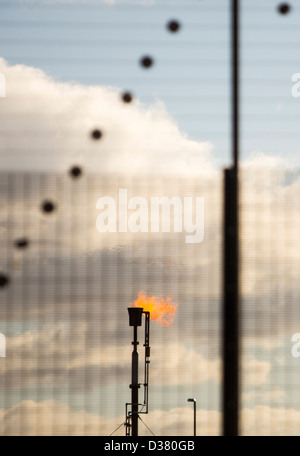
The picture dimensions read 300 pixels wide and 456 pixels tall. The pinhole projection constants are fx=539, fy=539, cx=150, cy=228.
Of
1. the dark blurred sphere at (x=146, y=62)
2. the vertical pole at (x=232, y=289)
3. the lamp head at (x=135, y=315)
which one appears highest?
the dark blurred sphere at (x=146, y=62)

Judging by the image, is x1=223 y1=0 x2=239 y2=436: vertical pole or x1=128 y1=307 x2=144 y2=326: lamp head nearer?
x1=223 y1=0 x2=239 y2=436: vertical pole

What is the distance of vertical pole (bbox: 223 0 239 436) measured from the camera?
272 centimetres

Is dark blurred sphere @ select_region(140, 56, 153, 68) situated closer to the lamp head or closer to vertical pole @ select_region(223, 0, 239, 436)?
vertical pole @ select_region(223, 0, 239, 436)

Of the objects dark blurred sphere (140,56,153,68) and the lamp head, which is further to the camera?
the lamp head

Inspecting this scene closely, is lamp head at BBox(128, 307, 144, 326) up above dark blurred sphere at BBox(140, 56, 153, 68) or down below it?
below

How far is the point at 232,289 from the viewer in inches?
109

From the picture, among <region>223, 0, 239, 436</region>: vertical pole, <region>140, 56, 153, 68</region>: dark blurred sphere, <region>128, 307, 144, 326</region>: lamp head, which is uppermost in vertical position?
<region>140, 56, 153, 68</region>: dark blurred sphere

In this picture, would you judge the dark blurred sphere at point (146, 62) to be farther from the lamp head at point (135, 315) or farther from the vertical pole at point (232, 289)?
the lamp head at point (135, 315)

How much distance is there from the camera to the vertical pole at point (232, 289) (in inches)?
107

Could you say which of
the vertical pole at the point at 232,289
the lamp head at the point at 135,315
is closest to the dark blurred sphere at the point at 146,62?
the vertical pole at the point at 232,289

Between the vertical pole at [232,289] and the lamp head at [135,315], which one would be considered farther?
the lamp head at [135,315]

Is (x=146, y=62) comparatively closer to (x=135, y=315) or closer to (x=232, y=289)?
(x=232, y=289)

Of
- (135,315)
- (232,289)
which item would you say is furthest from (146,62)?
(135,315)

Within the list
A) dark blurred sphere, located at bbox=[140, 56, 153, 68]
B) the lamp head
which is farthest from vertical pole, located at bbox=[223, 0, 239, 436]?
the lamp head
